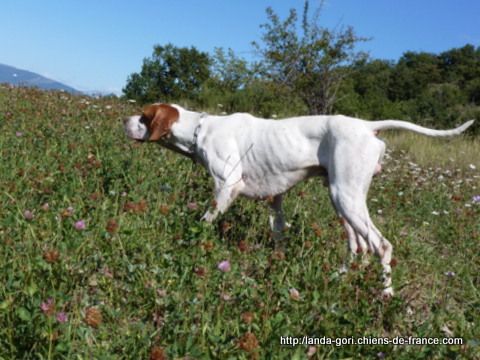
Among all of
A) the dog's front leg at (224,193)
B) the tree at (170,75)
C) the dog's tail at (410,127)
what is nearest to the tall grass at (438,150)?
the dog's tail at (410,127)

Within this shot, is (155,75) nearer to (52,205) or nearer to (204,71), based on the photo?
(204,71)

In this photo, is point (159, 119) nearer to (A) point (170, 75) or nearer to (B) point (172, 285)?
(B) point (172, 285)

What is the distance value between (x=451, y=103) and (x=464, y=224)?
33.4 metres

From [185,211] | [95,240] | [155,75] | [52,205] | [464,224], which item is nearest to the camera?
[95,240]

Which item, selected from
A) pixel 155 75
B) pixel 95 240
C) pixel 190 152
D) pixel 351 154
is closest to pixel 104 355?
pixel 95 240

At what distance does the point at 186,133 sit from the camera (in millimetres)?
5035

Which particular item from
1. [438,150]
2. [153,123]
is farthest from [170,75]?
[153,123]

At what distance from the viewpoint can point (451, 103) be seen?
121 feet

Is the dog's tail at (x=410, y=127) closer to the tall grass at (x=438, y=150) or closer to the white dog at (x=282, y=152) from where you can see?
the white dog at (x=282, y=152)

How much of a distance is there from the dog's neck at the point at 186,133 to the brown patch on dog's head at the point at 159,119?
54mm

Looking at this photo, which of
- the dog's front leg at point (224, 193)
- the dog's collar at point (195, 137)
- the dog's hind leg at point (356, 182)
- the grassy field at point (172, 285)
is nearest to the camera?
the grassy field at point (172, 285)

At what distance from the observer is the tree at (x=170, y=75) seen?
31.2m

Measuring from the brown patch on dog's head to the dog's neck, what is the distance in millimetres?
54

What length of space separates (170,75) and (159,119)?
1124 inches
